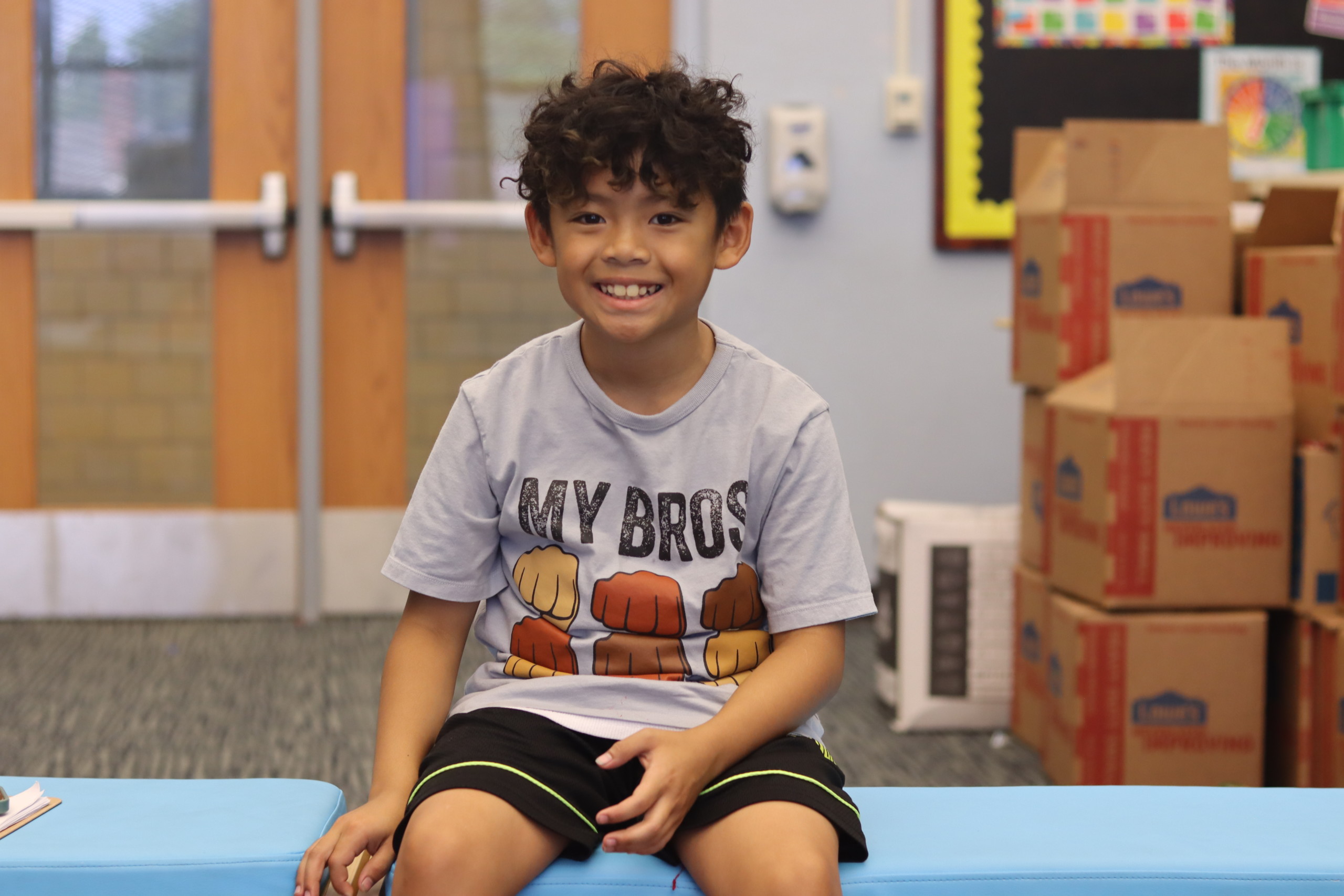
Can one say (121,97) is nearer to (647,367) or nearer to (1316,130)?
(647,367)

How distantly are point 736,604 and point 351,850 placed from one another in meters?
0.34

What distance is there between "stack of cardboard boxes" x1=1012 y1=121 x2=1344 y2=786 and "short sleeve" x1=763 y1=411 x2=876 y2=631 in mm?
836

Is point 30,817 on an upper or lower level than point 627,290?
lower

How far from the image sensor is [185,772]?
1.86m

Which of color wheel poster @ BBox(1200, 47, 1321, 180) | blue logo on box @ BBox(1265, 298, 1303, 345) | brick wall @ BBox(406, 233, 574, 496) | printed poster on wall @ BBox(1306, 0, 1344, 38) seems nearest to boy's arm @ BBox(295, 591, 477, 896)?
blue logo on box @ BBox(1265, 298, 1303, 345)

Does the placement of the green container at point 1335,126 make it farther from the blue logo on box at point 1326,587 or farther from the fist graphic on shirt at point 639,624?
the fist graphic on shirt at point 639,624

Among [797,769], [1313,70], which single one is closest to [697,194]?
[797,769]

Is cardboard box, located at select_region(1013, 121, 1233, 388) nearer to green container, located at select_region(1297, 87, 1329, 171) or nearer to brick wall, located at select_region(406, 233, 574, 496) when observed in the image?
green container, located at select_region(1297, 87, 1329, 171)

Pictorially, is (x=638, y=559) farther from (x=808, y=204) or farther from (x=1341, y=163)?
(x=808, y=204)

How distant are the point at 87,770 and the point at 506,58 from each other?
173cm

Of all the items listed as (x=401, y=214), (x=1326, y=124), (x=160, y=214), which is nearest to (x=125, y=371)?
(x=160, y=214)

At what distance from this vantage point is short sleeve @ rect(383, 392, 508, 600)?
102 centimetres

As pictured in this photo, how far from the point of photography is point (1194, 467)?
5.70 ft

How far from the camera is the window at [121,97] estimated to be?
277 cm
